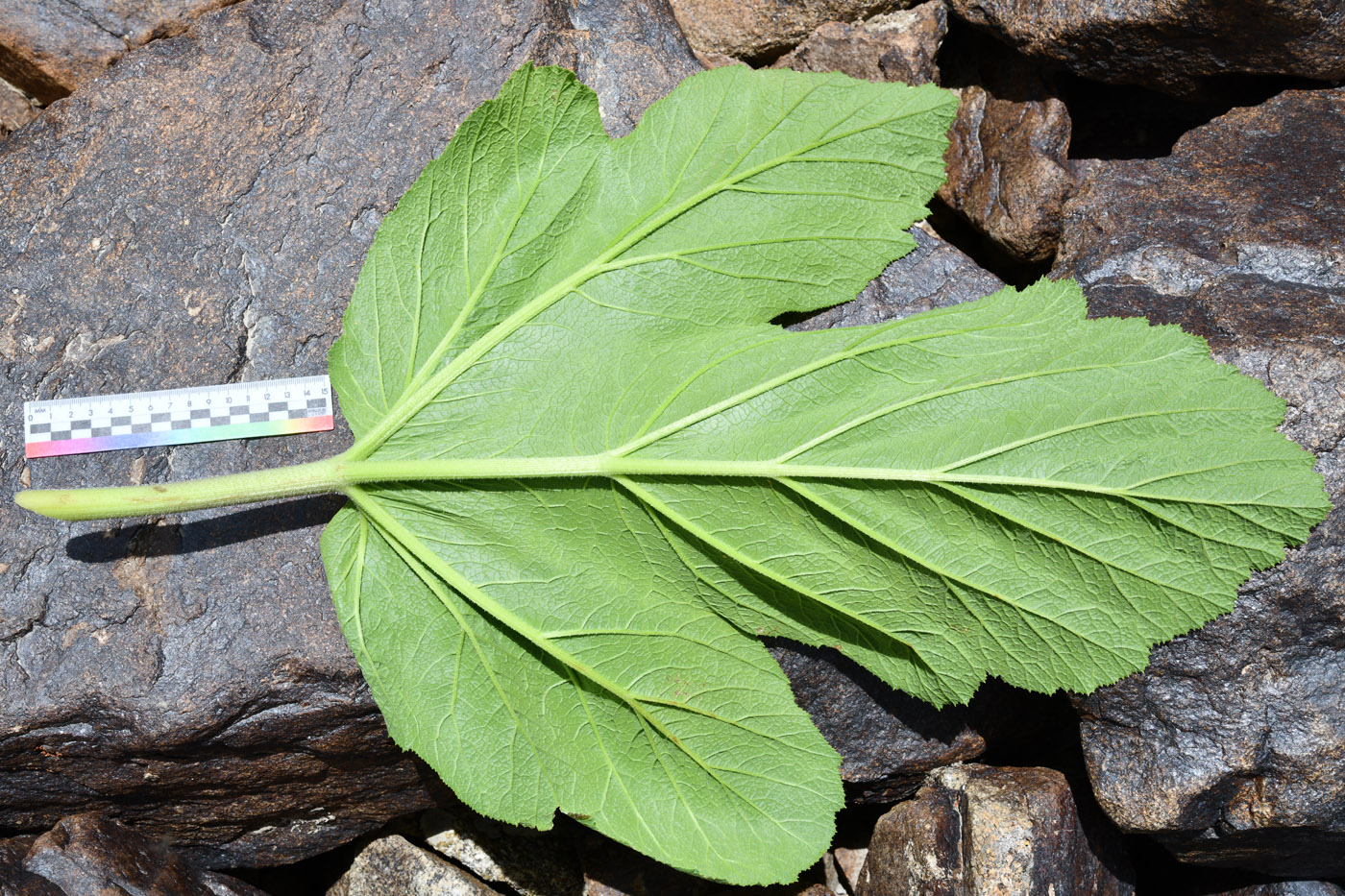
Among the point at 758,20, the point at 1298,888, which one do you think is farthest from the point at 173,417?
the point at 1298,888

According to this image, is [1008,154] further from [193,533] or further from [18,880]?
[18,880]

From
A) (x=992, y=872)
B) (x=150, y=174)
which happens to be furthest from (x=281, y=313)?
(x=992, y=872)

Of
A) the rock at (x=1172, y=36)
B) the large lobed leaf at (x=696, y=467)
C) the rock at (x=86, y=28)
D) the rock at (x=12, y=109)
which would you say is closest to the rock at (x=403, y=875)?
the large lobed leaf at (x=696, y=467)

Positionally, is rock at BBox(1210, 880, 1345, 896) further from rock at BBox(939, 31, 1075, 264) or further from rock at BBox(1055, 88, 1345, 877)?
rock at BBox(939, 31, 1075, 264)

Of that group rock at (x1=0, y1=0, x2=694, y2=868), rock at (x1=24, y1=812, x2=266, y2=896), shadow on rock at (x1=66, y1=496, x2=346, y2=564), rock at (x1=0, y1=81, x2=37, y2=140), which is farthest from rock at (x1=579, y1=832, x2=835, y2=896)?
rock at (x1=0, y1=81, x2=37, y2=140)

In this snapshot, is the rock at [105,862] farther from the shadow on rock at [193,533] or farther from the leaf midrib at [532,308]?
the leaf midrib at [532,308]
